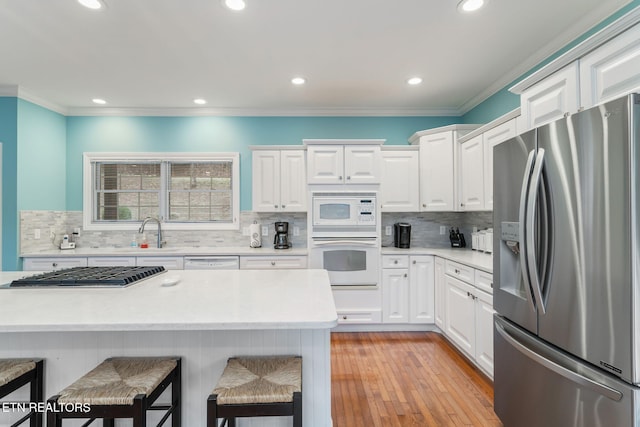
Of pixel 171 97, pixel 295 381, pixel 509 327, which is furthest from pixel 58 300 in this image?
pixel 171 97

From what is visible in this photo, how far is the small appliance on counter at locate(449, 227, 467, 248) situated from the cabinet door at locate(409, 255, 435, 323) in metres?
0.65

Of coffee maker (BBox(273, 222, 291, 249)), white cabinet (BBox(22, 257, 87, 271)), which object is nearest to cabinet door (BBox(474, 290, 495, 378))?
coffee maker (BBox(273, 222, 291, 249))

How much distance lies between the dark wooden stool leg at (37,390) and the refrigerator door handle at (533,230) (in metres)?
2.32

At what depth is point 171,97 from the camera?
3529 mm

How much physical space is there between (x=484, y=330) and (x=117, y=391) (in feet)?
7.81

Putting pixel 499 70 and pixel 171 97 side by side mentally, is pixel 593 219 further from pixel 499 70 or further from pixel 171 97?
pixel 171 97

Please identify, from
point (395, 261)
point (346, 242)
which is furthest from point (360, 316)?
point (346, 242)

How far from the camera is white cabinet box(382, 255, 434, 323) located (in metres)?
3.36

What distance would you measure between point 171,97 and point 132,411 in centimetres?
338

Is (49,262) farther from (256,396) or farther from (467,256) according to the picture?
(467,256)

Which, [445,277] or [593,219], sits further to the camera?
[445,277]

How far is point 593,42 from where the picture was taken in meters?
1.42

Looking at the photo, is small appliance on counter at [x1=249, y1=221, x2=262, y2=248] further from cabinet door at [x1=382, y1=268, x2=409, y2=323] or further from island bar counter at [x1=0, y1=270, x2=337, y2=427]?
island bar counter at [x1=0, y1=270, x2=337, y2=427]

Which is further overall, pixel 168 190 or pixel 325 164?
pixel 168 190
